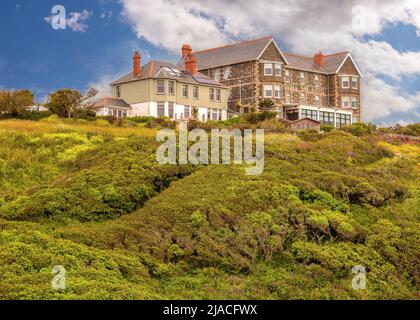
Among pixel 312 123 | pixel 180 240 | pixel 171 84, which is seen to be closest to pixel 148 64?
pixel 171 84

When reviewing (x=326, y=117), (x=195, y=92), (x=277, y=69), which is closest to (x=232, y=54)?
(x=277, y=69)

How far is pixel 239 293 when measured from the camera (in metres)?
15.5

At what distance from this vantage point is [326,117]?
66.9 m

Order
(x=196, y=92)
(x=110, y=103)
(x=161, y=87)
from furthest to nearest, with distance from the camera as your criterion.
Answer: (x=196, y=92)
(x=161, y=87)
(x=110, y=103)

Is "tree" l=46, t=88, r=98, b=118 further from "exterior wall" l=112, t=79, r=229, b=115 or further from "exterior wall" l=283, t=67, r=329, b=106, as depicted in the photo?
"exterior wall" l=283, t=67, r=329, b=106

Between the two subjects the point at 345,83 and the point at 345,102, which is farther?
the point at 345,83

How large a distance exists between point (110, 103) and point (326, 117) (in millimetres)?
22832

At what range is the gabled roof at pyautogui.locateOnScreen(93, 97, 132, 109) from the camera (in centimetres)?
5589

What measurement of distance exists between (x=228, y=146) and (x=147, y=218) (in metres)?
7.49

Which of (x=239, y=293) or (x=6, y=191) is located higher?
(x=6, y=191)

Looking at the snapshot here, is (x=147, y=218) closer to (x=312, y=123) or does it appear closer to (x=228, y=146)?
(x=228, y=146)

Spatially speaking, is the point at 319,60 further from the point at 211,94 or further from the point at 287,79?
the point at 211,94

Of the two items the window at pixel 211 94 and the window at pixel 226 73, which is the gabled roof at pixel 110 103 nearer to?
Answer: the window at pixel 211 94

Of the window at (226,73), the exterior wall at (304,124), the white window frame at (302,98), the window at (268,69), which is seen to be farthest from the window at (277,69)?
the exterior wall at (304,124)
